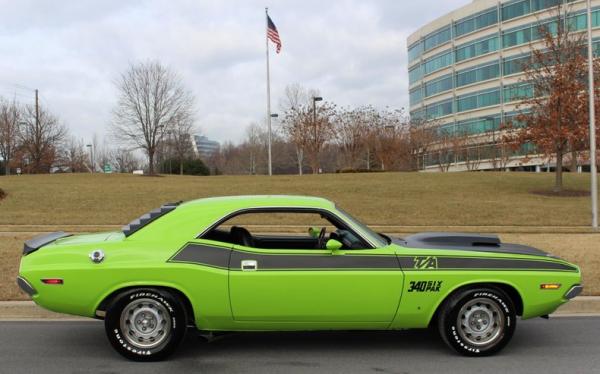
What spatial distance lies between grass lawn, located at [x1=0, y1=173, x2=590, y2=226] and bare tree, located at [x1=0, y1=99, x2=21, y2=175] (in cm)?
2799

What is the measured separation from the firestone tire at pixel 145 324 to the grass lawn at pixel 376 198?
14.3 meters

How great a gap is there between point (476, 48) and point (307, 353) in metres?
71.5

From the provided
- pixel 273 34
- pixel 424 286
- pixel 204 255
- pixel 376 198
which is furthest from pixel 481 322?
pixel 273 34

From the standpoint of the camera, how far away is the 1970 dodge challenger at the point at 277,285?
4625 mm

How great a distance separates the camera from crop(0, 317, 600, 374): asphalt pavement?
4602 mm

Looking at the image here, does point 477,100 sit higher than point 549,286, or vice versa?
point 477,100

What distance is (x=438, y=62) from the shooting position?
76938 millimetres

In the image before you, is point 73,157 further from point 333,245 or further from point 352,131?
point 333,245

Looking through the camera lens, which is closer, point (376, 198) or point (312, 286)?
point (312, 286)

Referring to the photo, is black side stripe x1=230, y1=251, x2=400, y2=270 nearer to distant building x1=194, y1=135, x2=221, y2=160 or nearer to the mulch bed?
the mulch bed

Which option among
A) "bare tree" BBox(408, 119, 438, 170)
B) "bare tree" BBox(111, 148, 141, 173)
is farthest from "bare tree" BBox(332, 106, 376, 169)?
"bare tree" BBox(111, 148, 141, 173)

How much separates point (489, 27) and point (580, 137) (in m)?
47.9

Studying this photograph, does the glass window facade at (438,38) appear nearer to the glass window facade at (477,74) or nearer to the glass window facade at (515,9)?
the glass window facade at (477,74)

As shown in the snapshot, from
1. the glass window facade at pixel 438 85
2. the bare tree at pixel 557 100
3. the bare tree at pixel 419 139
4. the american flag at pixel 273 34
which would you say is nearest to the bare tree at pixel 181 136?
the american flag at pixel 273 34
